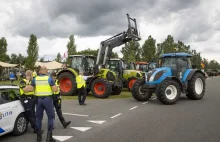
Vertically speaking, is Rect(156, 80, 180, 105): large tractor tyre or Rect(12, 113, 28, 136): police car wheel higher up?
Rect(156, 80, 180, 105): large tractor tyre

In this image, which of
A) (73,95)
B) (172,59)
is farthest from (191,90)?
(73,95)

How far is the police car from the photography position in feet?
20.1

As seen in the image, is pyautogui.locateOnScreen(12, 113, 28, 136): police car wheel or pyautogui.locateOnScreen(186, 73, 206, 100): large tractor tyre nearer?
pyautogui.locateOnScreen(12, 113, 28, 136): police car wheel

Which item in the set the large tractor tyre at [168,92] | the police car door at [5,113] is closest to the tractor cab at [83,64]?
the large tractor tyre at [168,92]

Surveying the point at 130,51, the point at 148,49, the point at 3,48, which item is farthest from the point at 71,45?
the point at 130,51

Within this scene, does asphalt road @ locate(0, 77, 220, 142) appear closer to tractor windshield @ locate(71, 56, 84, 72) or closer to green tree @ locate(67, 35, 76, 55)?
tractor windshield @ locate(71, 56, 84, 72)

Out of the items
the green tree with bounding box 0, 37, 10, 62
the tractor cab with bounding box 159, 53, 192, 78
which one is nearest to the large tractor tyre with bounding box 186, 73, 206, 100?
the tractor cab with bounding box 159, 53, 192, 78

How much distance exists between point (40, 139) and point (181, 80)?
895 cm

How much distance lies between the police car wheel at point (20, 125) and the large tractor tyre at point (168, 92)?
641 cm

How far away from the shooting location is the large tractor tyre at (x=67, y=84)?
52.9ft

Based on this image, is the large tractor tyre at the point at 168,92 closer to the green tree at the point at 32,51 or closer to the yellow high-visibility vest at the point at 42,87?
the yellow high-visibility vest at the point at 42,87

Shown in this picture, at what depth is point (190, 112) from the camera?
9.68 meters

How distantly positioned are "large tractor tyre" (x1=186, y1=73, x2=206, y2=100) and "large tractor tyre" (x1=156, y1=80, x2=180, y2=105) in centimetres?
143

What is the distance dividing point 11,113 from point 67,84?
33.0 feet
